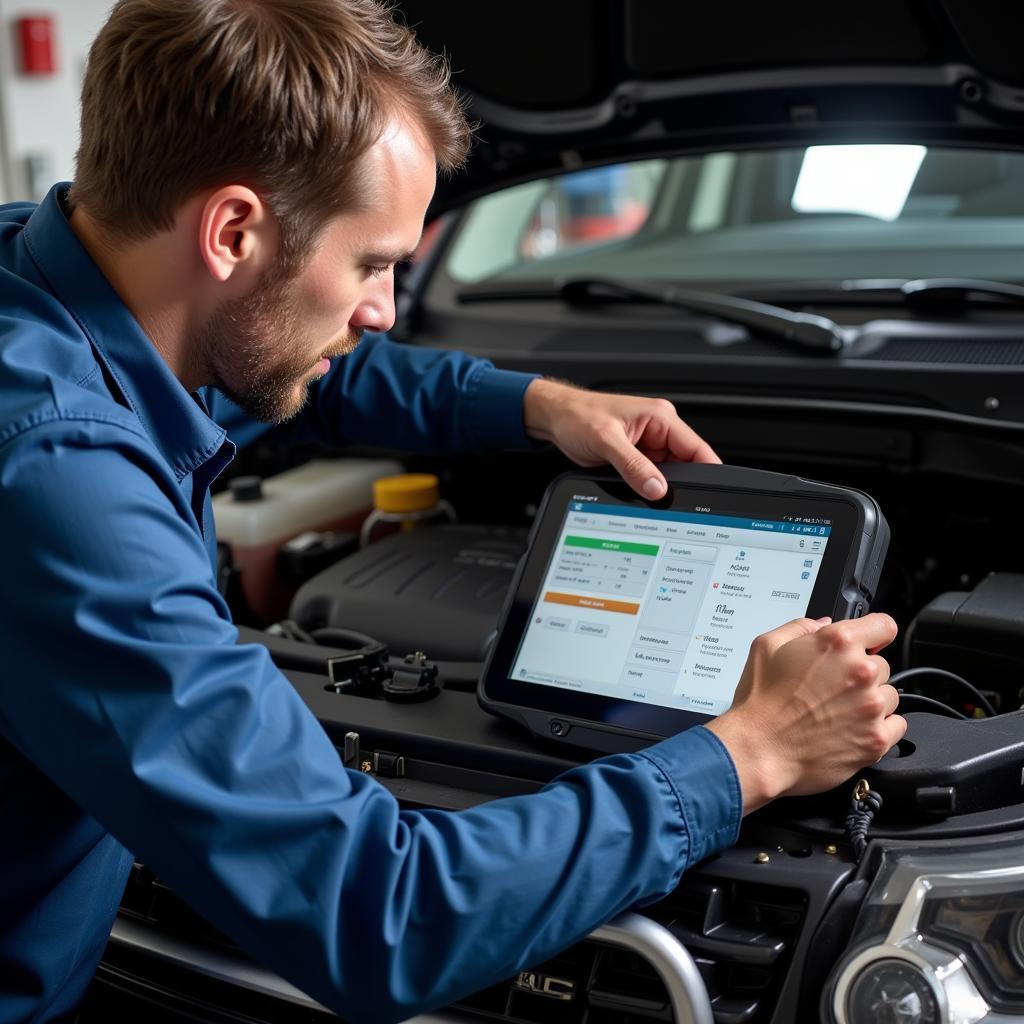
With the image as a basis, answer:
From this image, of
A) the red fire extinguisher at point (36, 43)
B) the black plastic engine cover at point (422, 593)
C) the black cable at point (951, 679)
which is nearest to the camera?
the black cable at point (951, 679)

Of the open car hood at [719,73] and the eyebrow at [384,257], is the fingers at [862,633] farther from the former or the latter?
the open car hood at [719,73]

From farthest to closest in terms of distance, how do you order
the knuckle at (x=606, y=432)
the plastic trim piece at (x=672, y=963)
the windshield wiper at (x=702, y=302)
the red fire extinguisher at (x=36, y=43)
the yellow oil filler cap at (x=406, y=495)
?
the red fire extinguisher at (x=36, y=43) → the yellow oil filler cap at (x=406, y=495) → the windshield wiper at (x=702, y=302) → the knuckle at (x=606, y=432) → the plastic trim piece at (x=672, y=963)

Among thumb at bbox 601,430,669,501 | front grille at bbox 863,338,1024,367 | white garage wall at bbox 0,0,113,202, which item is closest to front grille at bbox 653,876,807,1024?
thumb at bbox 601,430,669,501

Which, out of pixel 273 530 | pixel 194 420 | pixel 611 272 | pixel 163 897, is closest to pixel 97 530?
pixel 194 420

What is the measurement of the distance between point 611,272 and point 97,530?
4.13ft

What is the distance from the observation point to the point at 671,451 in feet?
4.28

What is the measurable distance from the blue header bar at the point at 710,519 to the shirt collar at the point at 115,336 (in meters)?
0.41

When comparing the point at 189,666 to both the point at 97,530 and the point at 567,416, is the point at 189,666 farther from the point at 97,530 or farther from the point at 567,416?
the point at 567,416

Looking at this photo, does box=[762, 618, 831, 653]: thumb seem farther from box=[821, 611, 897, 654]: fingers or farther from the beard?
the beard

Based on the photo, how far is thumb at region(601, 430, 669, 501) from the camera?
48.1 inches

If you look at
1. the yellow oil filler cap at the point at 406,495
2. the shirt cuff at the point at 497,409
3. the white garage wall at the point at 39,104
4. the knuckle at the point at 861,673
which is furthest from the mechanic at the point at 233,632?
the white garage wall at the point at 39,104

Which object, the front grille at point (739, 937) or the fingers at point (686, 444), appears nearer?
the front grille at point (739, 937)

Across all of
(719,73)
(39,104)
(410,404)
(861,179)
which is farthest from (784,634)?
(39,104)

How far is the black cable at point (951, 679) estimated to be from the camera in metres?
1.15
